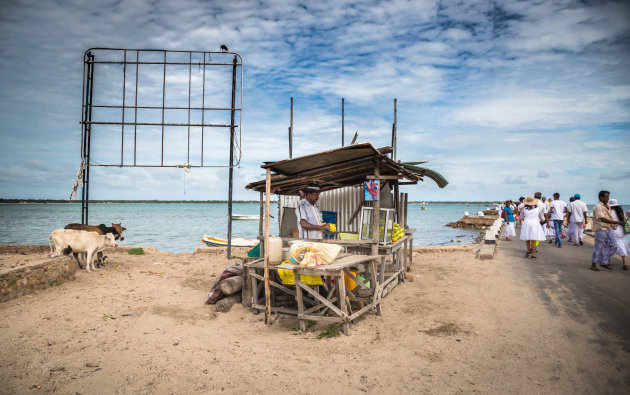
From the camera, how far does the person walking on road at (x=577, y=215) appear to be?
12320 millimetres

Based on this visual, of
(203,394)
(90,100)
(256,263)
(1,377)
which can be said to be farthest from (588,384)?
(90,100)

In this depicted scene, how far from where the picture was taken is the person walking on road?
12320mm

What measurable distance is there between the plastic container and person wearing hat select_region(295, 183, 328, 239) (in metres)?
0.79

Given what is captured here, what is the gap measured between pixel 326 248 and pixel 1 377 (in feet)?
12.6

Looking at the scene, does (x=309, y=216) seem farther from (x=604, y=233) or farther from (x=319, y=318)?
(x=604, y=233)

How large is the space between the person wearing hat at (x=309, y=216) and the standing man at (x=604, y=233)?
7.23 meters

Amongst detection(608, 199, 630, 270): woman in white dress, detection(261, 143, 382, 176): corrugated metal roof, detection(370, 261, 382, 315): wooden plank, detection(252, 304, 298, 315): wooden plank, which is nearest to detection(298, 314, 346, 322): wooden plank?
detection(252, 304, 298, 315): wooden plank

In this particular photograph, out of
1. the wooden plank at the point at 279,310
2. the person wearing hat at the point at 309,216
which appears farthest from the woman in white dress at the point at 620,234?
the wooden plank at the point at 279,310

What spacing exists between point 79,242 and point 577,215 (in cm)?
1574

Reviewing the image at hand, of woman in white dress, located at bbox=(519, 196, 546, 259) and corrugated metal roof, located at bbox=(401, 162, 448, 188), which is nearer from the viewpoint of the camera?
corrugated metal roof, located at bbox=(401, 162, 448, 188)

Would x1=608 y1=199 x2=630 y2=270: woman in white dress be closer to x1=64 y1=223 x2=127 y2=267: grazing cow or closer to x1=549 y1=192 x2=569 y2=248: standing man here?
x1=549 y1=192 x2=569 y2=248: standing man

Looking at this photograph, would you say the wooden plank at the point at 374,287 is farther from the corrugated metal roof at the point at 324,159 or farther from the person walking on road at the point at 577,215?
the person walking on road at the point at 577,215

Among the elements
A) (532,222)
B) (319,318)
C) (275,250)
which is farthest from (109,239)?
(532,222)

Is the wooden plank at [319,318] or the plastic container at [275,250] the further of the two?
the plastic container at [275,250]
